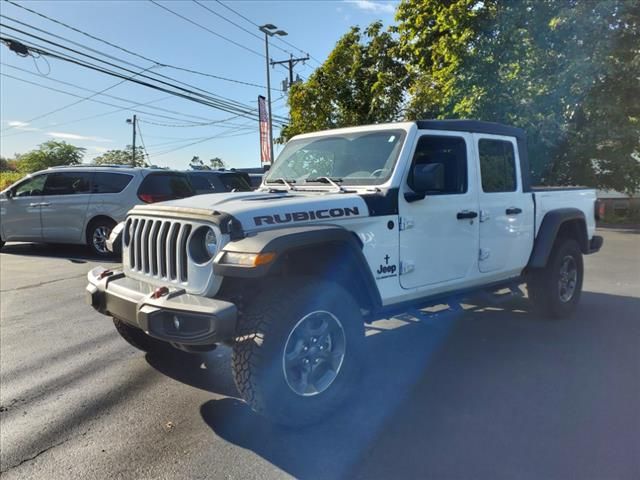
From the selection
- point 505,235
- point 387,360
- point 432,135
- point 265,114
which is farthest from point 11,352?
point 265,114

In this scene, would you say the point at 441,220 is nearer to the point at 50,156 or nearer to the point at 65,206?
the point at 65,206

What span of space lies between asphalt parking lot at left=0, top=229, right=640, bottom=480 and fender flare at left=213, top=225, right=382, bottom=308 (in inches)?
37.9

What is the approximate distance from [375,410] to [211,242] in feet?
5.28

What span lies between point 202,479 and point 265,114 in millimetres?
21569

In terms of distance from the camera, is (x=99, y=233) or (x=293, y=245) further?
(x=99, y=233)

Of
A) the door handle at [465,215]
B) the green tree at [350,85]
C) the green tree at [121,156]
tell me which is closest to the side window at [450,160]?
the door handle at [465,215]

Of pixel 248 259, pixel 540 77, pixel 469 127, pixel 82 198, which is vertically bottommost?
pixel 248 259

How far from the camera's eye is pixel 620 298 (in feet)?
21.4

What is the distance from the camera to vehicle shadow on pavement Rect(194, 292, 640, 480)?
8.95 ft

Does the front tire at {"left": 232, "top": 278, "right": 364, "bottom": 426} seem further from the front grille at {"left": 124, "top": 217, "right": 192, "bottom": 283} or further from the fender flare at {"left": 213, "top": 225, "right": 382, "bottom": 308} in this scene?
the front grille at {"left": 124, "top": 217, "right": 192, "bottom": 283}

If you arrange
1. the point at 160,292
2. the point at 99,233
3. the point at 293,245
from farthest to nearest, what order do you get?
the point at 99,233
the point at 160,292
the point at 293,245

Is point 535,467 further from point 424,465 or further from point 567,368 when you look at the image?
point 567,368

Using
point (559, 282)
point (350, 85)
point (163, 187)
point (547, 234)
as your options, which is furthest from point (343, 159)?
point (350, 85)

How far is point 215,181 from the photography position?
11.1 meters
